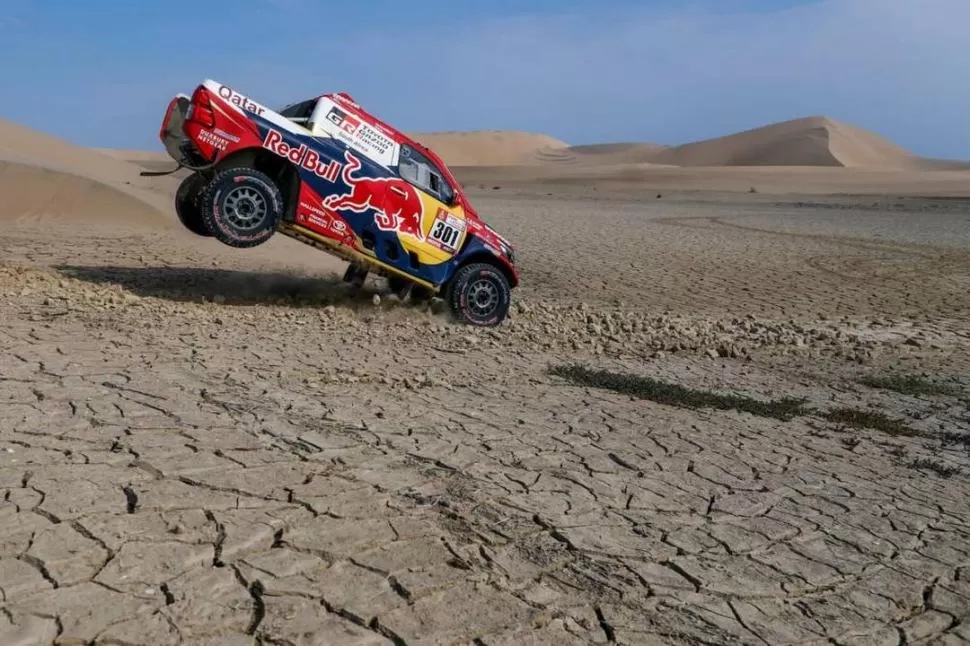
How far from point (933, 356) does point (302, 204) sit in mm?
6729

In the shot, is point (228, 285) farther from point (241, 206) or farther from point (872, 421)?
point (872, 421)

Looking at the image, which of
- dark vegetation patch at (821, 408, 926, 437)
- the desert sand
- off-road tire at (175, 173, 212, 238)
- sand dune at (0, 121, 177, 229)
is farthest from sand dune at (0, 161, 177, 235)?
dark vegetation patch at (821, 408, 926, 437)

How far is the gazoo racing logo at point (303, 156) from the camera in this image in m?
8.78

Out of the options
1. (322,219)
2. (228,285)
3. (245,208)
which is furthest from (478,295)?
(228,285)

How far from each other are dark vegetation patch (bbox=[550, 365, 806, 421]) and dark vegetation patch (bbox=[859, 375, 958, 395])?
3.97 ft

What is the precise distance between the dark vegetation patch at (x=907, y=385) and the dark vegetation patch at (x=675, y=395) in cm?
121

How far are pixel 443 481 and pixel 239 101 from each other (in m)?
5.24

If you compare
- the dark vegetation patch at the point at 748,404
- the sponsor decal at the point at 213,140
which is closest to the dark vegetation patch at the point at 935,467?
the dark vegetation patch at the point at 748,404

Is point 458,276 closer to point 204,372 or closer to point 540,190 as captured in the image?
point 204,372

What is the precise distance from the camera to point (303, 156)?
890 cm

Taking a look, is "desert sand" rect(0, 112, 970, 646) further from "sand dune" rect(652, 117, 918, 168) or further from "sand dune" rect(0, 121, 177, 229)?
"sand dune" rect(652, 117, 918, 168)

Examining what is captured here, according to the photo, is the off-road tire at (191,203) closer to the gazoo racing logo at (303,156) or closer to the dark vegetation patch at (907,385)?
the gazoo racing logo at (303,156)

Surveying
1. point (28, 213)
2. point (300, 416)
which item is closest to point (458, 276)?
point (300, 416)

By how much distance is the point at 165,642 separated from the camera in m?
3.15
